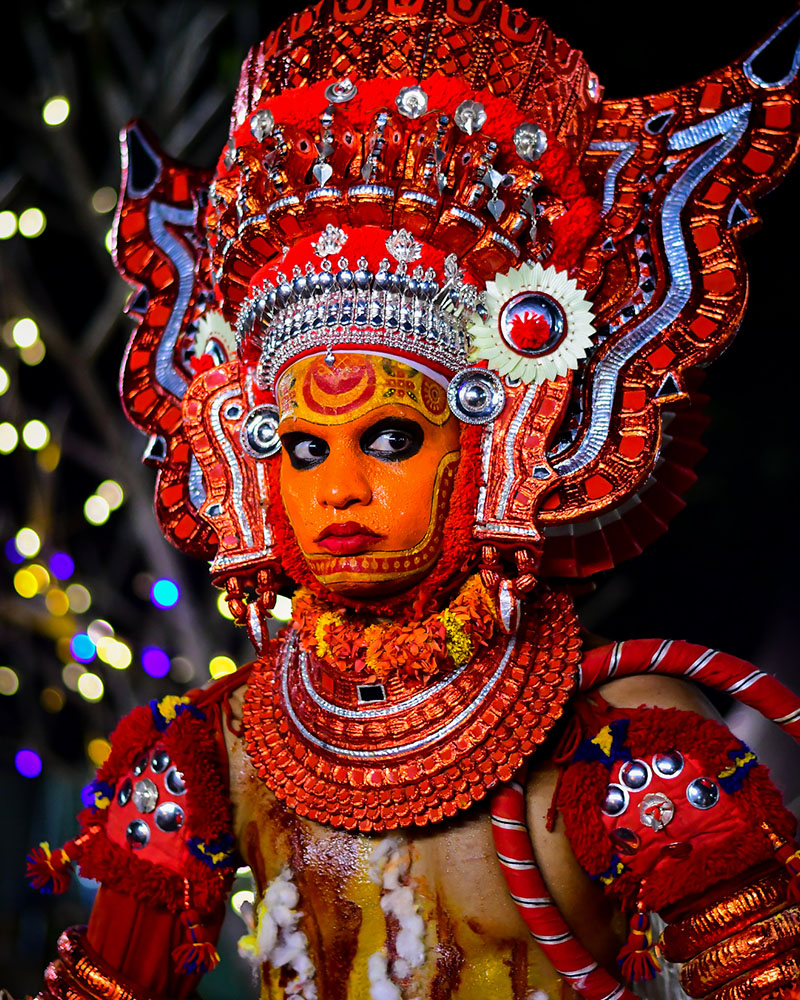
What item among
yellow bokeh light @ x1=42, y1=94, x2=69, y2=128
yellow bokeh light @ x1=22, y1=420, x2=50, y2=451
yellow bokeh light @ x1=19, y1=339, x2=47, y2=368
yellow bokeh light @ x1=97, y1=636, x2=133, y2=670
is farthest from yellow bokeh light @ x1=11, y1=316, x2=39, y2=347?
yellow bokeh light @ x1=97, y1=636, x2=133, y2=670

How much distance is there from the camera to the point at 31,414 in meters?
4.80

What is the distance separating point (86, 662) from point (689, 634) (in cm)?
225

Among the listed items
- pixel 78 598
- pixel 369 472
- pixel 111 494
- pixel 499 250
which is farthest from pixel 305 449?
pixel 111 494

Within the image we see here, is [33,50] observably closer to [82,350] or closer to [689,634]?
[82,350]

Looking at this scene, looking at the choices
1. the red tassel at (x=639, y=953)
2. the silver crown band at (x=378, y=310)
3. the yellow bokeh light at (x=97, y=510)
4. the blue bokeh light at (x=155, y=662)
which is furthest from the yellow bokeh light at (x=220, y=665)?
the red tassel at (x=639, y=953)

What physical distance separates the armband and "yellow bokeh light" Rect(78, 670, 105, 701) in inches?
113

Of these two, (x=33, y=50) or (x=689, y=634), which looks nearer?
(x=689, y=634)

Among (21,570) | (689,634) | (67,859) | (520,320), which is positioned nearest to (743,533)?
(689,634)

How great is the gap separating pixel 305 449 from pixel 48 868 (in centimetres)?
91

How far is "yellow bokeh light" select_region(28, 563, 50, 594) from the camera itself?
4562 millimetres

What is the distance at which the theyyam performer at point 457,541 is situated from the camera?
1.94 metres

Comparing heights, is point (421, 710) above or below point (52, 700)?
above

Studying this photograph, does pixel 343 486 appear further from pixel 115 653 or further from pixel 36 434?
pixel 36 434

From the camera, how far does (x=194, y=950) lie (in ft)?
7.04
